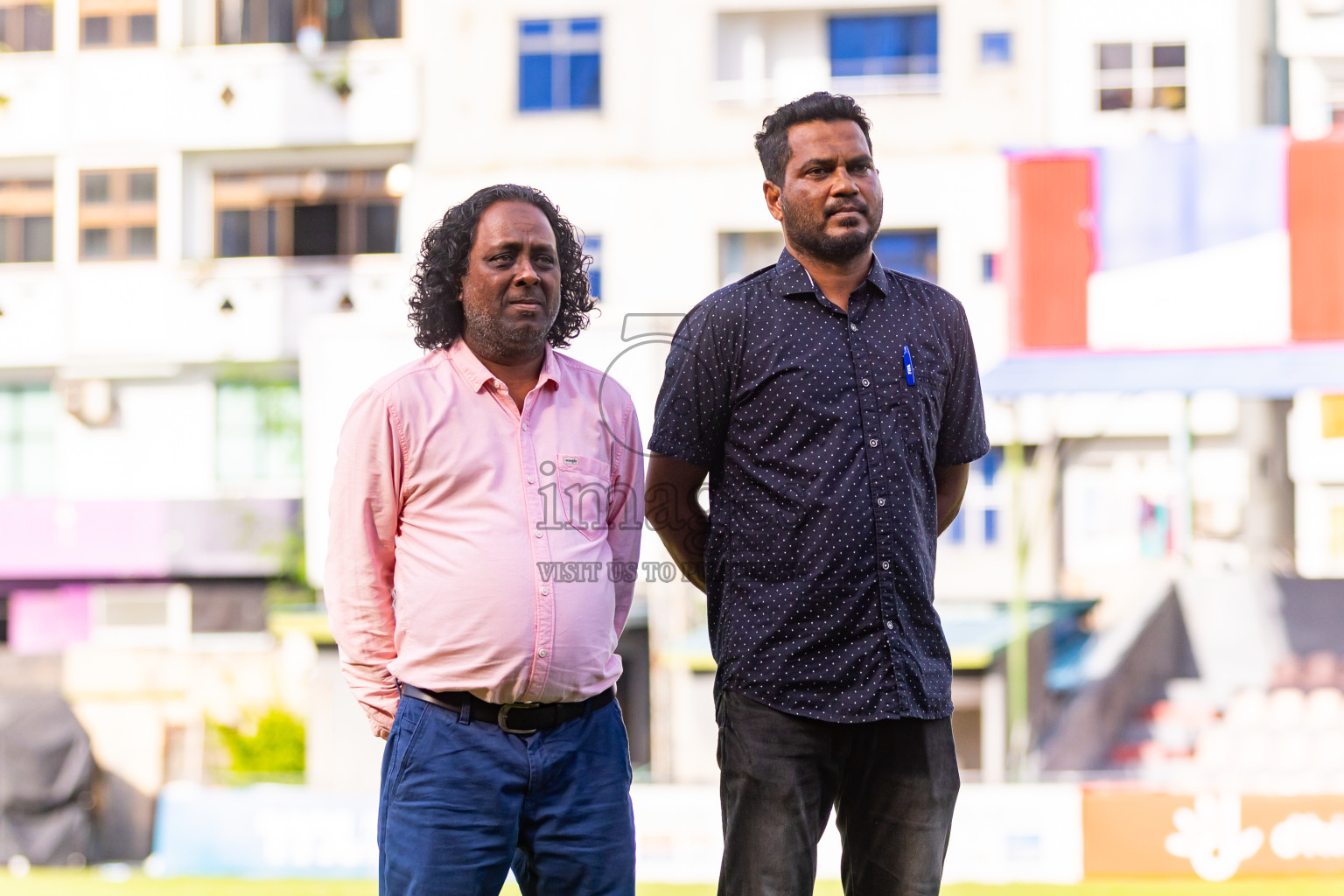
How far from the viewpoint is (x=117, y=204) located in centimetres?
1708

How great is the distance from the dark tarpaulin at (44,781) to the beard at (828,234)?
38.4ft

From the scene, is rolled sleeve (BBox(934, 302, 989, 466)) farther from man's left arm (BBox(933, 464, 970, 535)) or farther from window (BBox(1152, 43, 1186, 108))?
window (BBox(1152, 43, 1186, 108))

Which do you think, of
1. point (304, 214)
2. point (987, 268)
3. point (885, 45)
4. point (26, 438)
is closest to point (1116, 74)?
point (885, 45)

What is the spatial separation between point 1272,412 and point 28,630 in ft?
46.4

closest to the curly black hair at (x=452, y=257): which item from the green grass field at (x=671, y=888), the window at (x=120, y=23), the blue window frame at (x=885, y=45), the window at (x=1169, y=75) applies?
the green grass field at (x=671, y=888)

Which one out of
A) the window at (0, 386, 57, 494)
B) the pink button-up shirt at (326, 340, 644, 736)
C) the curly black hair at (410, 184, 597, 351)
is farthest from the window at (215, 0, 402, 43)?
the pink button-up shirt at (326, 340, 644, 736)

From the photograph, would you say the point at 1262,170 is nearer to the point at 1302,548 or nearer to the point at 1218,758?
the point at 1218,758

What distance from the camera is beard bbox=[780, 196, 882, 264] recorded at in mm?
2447

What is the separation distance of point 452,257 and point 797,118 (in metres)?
0.62

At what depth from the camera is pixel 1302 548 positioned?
16547mm

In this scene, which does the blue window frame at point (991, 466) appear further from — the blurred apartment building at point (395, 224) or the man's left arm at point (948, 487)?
the man's left arm at point (948, 487)

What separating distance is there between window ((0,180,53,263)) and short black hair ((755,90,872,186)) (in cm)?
1687

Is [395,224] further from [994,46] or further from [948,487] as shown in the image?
[948,487]

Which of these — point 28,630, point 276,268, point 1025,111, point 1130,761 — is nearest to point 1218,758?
point 1130,761
